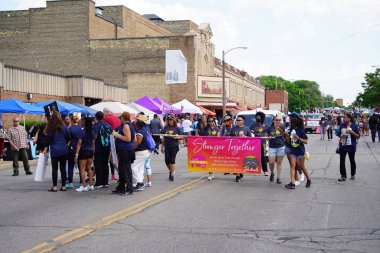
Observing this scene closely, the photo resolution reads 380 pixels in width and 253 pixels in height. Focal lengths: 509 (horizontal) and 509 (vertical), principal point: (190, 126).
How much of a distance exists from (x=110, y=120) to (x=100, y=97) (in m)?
26.7

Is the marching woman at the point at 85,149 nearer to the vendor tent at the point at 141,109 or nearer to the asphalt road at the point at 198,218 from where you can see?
the asphalt road at the point at 198,218

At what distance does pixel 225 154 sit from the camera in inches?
548

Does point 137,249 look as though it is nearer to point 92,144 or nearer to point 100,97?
point 92,144

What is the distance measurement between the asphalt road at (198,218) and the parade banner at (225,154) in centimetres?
52

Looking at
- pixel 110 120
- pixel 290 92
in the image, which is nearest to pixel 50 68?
pixel 110 120

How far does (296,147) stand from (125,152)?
4103mm

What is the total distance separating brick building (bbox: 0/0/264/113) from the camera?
53.0m

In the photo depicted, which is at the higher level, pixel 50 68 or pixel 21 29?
pixel 21 29

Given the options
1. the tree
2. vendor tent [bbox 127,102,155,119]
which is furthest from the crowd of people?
the tree

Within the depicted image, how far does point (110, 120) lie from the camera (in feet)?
45.6

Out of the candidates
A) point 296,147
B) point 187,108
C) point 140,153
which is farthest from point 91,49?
point 296,147

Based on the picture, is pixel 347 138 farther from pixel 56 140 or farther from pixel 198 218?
pixel 56 140

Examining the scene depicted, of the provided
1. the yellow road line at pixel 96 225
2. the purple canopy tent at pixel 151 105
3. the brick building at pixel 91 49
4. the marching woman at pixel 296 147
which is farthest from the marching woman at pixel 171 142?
the brick building at pixel 91 49

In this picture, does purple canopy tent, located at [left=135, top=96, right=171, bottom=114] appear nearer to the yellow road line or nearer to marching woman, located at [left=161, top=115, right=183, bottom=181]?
marching woman, located at [left=161, top=115, right=183, bottom=181]
